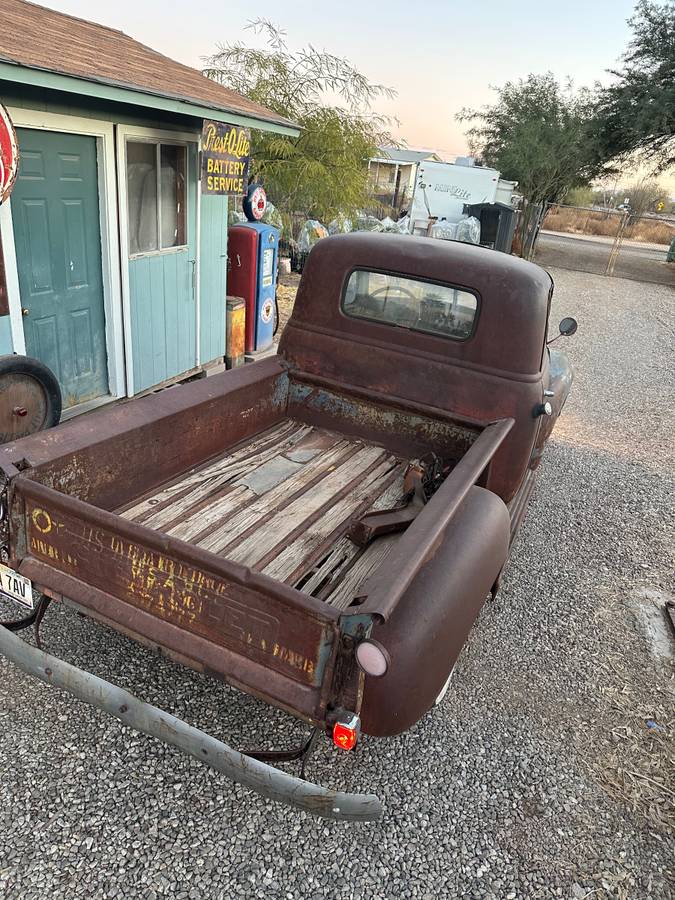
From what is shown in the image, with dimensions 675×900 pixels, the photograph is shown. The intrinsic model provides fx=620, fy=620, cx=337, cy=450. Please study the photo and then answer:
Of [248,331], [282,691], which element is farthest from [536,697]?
[248,331]

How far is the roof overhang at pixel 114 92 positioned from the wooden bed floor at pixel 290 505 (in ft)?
8.40

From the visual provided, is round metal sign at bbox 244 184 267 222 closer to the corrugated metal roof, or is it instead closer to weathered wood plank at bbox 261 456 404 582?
the corrugated metal roof

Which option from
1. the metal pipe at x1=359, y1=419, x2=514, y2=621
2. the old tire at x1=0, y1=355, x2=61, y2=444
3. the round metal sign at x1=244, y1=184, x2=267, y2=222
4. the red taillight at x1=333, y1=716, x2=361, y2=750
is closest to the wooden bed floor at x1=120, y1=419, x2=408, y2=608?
the metal pipe at x1=359, y1=419, x2=514, y2=621

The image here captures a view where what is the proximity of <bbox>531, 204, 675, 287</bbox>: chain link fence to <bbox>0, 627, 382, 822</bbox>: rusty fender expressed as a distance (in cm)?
2003

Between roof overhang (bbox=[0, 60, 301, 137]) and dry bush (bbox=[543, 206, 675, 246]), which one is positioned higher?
roof overhang (bbox=[0, 60, 301, 137])

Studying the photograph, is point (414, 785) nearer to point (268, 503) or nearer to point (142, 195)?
point (268, 503)

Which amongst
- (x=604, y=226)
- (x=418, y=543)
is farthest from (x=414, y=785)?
(x=604, y=226)

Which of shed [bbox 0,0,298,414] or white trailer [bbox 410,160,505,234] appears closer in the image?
shed [bbox 0,0,298,414]

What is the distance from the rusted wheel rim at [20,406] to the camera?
4.41 meters

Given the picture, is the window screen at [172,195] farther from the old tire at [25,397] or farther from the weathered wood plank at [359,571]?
the weathered wood plank at [359,571]

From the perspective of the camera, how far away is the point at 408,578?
6.75ft

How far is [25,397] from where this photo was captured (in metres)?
4.58

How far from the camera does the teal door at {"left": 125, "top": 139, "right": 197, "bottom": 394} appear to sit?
5.79 metres

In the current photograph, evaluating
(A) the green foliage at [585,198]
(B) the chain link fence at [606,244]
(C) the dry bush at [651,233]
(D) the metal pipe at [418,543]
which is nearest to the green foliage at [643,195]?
(B) the chain link fence at [606,244]
